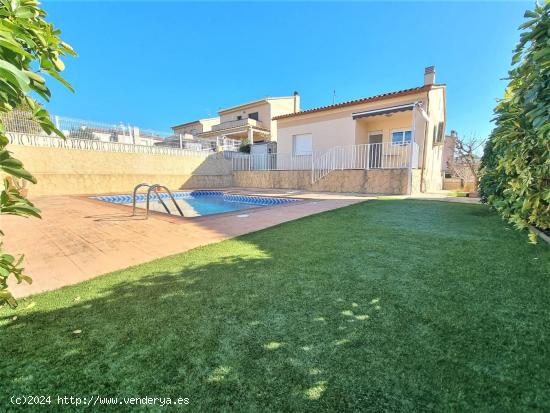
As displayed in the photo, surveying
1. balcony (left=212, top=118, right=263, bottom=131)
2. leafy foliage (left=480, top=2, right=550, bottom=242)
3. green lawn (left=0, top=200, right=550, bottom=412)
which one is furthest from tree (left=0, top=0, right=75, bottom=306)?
balcony (left=212, top=118, right=263, bottom=131)

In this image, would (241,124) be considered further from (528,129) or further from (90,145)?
(528,129)

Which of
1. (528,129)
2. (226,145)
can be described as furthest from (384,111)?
(226,145)

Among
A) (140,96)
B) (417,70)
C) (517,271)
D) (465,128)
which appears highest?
(140,96)

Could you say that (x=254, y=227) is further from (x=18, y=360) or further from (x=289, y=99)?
(x=289, y=99)

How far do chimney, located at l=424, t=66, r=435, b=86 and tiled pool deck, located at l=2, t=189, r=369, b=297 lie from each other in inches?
528

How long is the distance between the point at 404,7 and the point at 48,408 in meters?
19.6

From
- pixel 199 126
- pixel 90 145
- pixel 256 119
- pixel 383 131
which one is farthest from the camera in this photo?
pixel 199 126

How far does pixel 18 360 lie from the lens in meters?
1.68

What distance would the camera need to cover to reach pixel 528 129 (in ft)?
12.8

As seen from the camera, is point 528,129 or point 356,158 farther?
point 356,158

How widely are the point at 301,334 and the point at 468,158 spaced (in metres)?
19.7

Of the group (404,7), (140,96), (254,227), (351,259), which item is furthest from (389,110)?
(140,96)

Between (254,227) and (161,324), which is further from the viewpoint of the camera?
(254,227)

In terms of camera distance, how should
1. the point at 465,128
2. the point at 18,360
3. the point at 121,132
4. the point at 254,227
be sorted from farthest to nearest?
1. the point at 465,128
2. the point at 121,132
3. the point at 254,227
4. the point at 18,360
